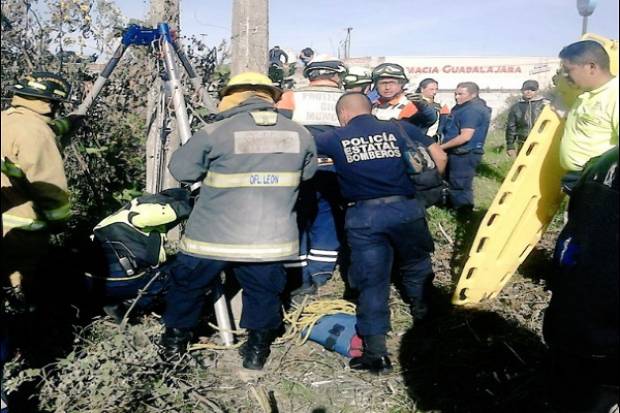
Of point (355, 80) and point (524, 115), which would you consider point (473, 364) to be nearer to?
point (355, 80)

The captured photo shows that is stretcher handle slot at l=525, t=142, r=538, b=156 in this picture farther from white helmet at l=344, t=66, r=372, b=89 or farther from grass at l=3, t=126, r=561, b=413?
white helmet at l=344, t=66, r=372, b=89

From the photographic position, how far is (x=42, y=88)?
12.1 ft

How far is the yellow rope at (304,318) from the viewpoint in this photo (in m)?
4.19

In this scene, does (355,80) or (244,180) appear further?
(355,80)

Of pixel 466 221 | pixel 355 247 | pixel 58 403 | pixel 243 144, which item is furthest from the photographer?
pixel 466 221

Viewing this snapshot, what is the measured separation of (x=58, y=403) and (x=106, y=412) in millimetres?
257

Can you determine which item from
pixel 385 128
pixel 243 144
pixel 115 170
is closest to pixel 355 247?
pixel 385 128

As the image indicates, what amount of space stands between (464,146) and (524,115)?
9.03ft

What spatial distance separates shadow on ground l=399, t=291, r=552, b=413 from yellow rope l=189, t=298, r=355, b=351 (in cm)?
58

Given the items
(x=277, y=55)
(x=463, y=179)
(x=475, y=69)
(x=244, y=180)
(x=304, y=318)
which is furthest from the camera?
(x=475, y=69)

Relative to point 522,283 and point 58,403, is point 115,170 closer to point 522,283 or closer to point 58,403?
point 58,403

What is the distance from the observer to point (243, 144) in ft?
11.8

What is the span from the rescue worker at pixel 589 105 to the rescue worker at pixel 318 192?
6.25ft

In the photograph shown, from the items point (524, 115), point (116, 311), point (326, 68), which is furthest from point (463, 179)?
point (116, 311)
